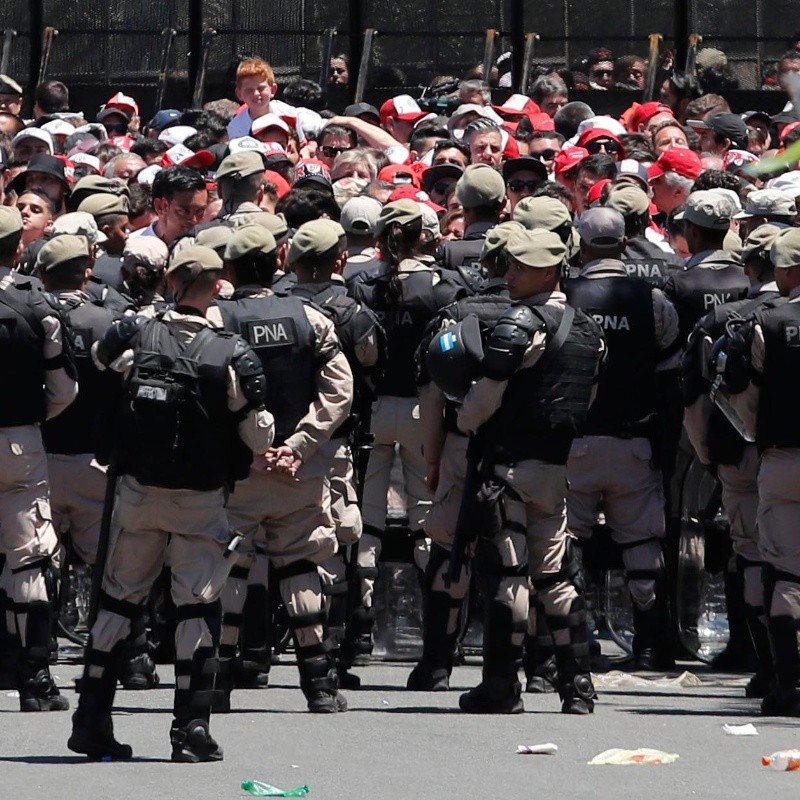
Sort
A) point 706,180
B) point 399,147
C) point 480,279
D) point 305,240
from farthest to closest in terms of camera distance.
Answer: point 399,147 < point 706,180 < point 480,279 < point 305,240

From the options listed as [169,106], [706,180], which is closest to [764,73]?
[169,106]

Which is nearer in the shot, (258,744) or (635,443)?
(258,744)

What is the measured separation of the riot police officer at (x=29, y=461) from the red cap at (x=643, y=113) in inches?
352

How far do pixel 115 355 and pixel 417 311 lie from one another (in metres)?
2.68

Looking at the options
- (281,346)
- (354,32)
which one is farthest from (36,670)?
(354,32)

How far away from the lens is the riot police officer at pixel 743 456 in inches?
390

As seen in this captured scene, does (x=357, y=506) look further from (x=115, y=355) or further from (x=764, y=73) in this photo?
(x=764, y=73)

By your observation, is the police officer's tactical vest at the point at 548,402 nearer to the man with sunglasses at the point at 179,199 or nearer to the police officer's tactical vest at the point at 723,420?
the police officer's tactical vest at the point at 723,420

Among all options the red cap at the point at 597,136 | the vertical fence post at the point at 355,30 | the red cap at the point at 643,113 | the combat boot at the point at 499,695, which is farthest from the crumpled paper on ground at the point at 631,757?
the vertical fence post at the point at 355,30

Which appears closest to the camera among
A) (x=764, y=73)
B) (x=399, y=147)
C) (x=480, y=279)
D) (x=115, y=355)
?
(x=115, y=355)

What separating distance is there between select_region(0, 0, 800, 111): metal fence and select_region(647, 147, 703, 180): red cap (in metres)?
7.70

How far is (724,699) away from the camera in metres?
10.2

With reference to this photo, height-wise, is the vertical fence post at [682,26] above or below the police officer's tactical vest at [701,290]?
above

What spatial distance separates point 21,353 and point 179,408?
5.25ft
